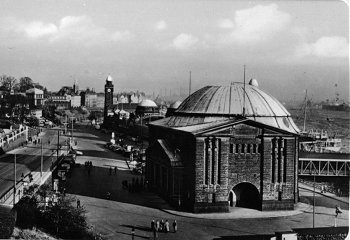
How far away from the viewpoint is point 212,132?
1672 inches

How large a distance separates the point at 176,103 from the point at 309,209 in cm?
5230

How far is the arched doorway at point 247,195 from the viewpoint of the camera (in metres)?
44.2

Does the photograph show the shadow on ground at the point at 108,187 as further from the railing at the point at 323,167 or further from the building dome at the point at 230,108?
the railing at the point at 323,167

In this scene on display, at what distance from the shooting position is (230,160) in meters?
43.4

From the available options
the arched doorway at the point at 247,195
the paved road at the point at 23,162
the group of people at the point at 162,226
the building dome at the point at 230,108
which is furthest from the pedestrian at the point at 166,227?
the paved road at the point at 23,162

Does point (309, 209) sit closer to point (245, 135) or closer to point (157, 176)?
point (245, 135)

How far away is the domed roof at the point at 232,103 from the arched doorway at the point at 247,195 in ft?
23.5

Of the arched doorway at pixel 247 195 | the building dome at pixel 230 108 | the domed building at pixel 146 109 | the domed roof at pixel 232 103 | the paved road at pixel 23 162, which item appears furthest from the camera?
the domed building at pixel 146 109

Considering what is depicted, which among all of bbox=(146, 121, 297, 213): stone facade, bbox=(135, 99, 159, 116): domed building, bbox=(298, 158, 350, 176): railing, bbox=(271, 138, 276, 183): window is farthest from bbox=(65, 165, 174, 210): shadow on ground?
bbox=(135, 99, 159, 116): domed building

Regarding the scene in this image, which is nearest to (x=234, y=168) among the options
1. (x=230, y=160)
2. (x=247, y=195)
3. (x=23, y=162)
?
(x=230, y=160)

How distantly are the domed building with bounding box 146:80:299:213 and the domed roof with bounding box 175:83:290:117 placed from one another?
0.33ft

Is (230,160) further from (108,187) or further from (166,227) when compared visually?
(108,187)

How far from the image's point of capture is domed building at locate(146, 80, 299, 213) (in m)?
42.5

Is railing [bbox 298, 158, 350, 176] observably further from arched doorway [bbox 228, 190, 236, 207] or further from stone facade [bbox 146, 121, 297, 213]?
arched doorway [bbox 228, 190, 236, 207]
